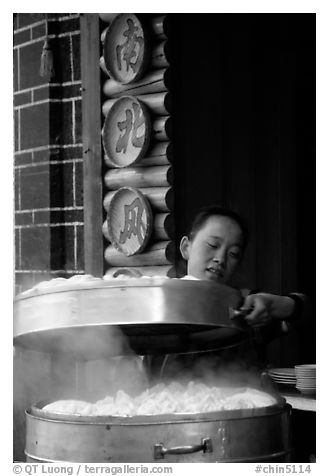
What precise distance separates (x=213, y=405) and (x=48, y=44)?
187cm

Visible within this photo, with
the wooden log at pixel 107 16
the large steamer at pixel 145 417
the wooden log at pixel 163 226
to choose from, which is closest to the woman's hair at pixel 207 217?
the wooden log at pixel 163 226

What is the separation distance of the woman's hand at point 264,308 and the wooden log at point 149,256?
2.51ft

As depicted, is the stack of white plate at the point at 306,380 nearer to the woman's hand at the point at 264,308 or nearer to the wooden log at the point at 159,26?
the woman's hand at the point at 264,308

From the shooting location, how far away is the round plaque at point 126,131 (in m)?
3.22

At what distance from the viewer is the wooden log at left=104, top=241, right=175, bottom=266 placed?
3.22m

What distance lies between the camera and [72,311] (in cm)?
214

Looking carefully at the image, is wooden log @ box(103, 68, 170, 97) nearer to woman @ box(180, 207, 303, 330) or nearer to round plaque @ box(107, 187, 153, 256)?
round plaque @ box(107, 187, 153, 256)

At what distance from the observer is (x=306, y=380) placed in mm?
2936

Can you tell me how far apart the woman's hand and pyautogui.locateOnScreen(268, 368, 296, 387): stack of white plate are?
649mm

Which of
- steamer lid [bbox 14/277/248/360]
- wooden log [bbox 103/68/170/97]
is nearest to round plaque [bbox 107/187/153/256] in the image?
wooden log [bbox 103/68/170/97]

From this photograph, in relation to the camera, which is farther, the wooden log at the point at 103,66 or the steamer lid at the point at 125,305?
the wooden log at the point at 103,66

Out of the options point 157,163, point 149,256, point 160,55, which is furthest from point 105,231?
point 160,55

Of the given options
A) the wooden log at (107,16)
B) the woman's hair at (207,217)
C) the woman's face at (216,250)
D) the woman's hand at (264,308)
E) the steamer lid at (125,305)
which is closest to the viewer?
the steamer lid at (125,305)

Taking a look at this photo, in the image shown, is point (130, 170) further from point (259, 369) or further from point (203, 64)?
point (259, 369)
